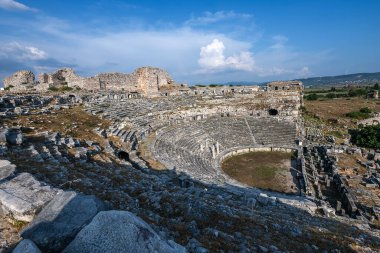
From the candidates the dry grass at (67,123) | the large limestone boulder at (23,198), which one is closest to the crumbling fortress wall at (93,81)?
the dry grass at (67,123)

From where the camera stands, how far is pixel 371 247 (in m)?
6.55

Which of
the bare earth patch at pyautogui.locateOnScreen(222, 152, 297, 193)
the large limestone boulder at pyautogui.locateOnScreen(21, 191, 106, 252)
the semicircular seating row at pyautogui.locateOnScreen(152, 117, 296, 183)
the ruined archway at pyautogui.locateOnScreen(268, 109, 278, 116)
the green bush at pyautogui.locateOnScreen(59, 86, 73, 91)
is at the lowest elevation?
the bare earth patch at pyautogui.locateOnScreen(222, 152, 297, 193)

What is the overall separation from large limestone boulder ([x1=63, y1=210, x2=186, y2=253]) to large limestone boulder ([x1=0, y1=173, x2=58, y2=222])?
6.01 ft

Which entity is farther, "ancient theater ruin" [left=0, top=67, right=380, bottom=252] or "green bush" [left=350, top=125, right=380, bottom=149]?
"green bush" [left=350, top=125, right=380, bottom=149]

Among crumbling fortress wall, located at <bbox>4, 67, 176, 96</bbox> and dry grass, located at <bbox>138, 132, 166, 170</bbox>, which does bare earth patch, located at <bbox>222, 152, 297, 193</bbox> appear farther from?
crumbling fortress wall, located at <bbox>4, 67, 176, 96</bbox>

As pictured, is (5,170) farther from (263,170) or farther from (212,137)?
(212,137)

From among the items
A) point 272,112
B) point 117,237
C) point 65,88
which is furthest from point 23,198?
point 272,112

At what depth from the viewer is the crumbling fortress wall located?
30.9 metres

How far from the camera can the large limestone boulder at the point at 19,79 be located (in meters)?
30.5

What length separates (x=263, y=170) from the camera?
20.0 meters

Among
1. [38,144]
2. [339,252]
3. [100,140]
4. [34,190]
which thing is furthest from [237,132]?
[34,190]

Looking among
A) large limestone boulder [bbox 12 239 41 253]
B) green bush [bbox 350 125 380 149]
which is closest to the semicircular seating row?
green bush [bbox 350 125 380 149]

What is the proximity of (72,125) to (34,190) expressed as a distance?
482 inches

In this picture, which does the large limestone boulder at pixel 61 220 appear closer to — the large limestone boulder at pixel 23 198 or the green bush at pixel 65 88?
the large limestone boulder at pixel 23 198
